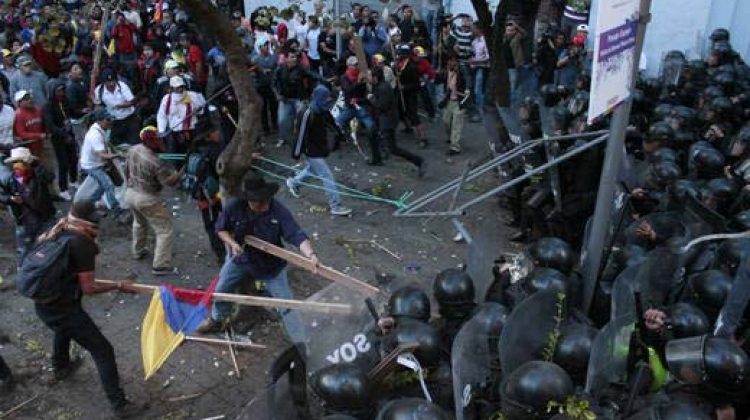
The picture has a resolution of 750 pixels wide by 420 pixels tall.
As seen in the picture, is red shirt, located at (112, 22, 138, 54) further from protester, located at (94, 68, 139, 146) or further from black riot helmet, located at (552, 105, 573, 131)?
black riot helmet, located at (552, 105, 573, 131)

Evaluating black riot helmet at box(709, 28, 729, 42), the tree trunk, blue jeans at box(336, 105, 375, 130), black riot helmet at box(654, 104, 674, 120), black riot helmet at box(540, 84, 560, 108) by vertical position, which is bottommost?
blue jeans at box(336, 105, 375, 130)

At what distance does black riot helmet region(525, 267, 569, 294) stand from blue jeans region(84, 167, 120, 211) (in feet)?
20.1

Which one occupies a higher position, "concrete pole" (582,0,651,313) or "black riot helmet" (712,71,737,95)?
"concrete pole" (582,0,651,313)

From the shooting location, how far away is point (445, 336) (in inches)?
207

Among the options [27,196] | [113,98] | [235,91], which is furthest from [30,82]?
[235,91]

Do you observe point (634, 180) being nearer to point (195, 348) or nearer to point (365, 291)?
point (365, 291)

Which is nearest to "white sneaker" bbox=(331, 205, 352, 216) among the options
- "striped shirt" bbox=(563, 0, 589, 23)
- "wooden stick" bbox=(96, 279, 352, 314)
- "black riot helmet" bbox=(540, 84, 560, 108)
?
"black riot helmet" bbox=(540, 84, 560, 108)

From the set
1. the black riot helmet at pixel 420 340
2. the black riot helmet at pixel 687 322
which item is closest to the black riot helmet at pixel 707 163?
the black riot helmet at pixel 687 322

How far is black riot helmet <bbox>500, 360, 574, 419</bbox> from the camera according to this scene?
3.80 meters

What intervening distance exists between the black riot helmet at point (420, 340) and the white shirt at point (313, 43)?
38.1 feet

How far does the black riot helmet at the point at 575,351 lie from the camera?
169 inches

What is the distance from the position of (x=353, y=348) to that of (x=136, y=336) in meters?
2.72

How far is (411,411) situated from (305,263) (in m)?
2.18

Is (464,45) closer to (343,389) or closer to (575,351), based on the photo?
(575,351)
